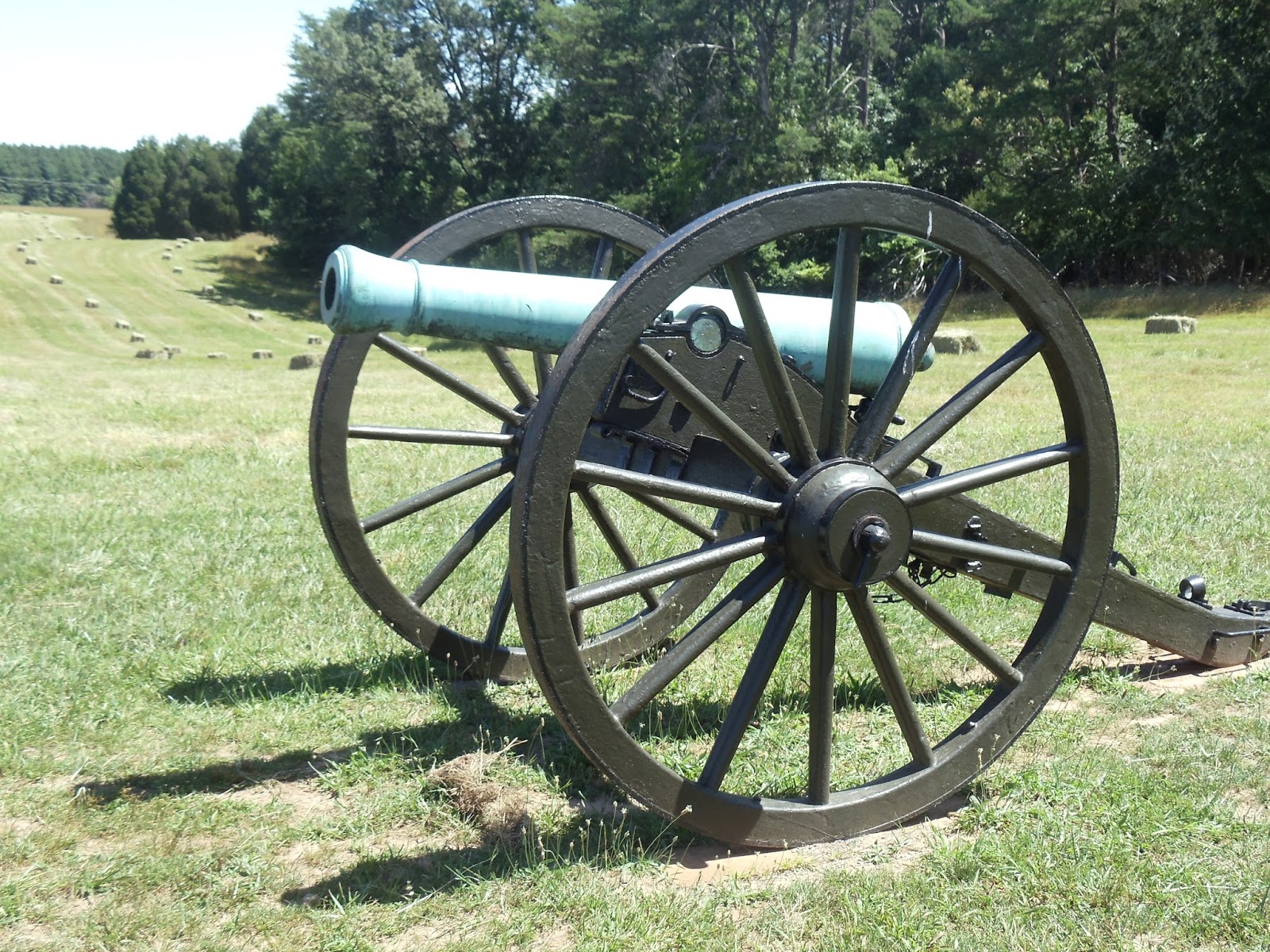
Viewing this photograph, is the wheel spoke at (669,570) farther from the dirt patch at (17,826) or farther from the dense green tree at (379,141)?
the dense green tree at (379,141)

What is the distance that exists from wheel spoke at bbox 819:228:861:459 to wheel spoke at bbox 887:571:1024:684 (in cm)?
40


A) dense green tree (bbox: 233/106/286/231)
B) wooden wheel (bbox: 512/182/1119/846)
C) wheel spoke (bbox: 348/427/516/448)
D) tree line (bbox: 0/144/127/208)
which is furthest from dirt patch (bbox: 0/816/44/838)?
tree line (bbox: 0/144/127/208)

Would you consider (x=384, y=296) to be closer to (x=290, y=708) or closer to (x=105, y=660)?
(x=290, y=708)

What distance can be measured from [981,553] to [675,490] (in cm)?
94

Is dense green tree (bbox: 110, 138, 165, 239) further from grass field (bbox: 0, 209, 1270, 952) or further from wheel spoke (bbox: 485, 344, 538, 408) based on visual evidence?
wheel spoke (bbox: 485, 344, 538, 408)

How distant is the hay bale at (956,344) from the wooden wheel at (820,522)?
14966 millimetres

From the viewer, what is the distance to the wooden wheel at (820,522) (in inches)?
105

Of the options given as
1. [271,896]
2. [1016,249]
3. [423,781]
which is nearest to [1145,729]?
[1016,249]

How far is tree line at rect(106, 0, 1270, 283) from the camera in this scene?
2788cm

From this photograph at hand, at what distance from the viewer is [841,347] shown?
3.02 m

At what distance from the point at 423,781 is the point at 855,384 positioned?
179cm

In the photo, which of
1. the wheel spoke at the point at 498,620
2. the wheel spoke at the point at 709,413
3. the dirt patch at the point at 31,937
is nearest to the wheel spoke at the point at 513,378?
the wheel spoke at the point at 498,620

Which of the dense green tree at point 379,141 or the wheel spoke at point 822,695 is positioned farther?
the dense green tree at point 379,141

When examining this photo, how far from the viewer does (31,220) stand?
5797 cm
